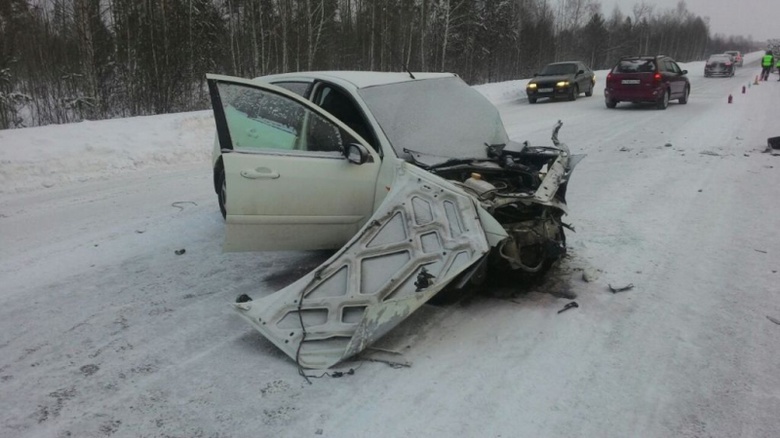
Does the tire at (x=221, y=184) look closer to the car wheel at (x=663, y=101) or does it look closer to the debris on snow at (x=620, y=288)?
the debris on snow at (x=620, y=288)

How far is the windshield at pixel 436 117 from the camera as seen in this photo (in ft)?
14.8

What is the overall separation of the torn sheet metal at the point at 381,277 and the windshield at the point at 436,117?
0.75 meters

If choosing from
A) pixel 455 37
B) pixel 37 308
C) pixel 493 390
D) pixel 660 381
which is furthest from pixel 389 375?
pixel 455 37

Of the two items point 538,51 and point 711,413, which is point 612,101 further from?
point 538,51

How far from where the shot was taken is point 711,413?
9.18 ft

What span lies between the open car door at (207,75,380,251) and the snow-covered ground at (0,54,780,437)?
1.94ft

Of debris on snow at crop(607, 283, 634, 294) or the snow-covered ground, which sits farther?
debris on snow at crop(607, 283, 634, 294)

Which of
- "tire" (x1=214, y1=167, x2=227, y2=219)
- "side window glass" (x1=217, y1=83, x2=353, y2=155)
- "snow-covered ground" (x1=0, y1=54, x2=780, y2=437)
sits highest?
"side window glass" (x1=217, y1=83, x2=353, y2=155)

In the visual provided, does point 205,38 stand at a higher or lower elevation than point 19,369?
higher

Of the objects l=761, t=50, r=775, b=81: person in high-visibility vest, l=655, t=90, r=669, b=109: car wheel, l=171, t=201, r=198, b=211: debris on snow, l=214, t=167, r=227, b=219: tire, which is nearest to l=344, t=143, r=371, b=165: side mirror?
l=214, t=167, r=227, b=219: tire

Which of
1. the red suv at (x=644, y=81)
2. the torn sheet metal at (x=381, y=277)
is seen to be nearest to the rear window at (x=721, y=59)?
the red suv at (x=644, y=81)

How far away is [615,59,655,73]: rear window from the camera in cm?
1666

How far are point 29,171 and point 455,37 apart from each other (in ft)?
104

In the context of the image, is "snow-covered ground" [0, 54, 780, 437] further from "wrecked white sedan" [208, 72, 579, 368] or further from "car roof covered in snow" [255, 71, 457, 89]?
"car roof covered in snow" [255, 71, 457, 89]
